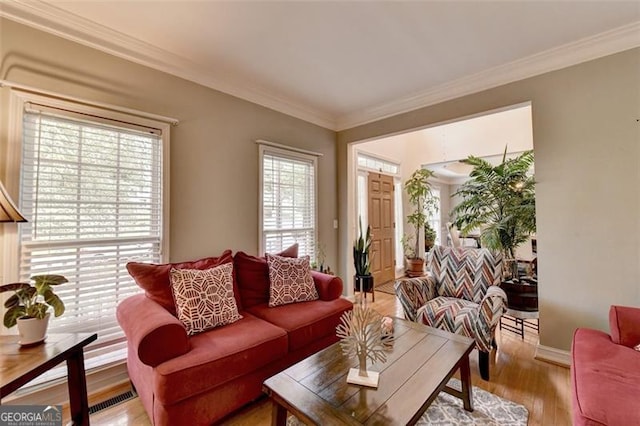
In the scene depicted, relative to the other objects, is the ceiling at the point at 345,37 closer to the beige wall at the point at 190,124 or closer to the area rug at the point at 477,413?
the beige wall at the point at 190,124

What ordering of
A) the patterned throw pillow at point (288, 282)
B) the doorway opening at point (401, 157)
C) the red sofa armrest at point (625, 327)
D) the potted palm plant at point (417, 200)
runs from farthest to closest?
1. the potted palm plant at point (417, 200)
2. the doorway opening at point (401, 157)
3. the patterned throw pillow at point (288, 282)
4. the red sofa armrest at point (625, 327)

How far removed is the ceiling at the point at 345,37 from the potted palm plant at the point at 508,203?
883 mm

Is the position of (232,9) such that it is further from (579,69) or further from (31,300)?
(579,69)

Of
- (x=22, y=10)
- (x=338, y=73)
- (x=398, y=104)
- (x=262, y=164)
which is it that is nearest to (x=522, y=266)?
(x=398, y=104)

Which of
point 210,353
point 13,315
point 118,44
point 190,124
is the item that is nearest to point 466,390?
point 210,353

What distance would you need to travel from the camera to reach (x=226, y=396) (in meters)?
1.58

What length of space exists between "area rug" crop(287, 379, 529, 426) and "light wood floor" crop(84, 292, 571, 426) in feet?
0.28

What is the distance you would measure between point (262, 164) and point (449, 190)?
24.3 ft

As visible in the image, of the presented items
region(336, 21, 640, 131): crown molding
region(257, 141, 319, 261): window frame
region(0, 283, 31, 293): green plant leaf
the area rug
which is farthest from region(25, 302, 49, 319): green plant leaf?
region(336, 21, 640, 131): crown molding

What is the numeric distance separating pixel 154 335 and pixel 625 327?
270 centimetres

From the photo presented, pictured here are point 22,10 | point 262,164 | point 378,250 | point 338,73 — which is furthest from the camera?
point 378,250

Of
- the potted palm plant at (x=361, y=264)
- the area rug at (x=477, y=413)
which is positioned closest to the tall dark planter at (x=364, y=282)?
the potted palm plant at (x=361, y=264)

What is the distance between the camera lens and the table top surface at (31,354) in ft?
3.64

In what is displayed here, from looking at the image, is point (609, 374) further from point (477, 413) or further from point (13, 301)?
point (13, 301)
